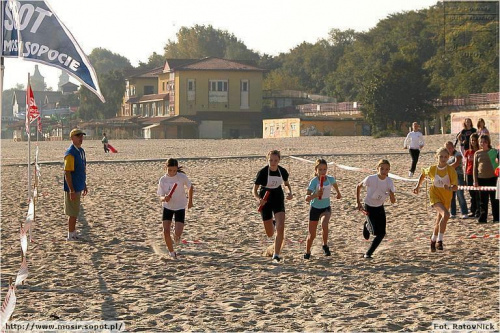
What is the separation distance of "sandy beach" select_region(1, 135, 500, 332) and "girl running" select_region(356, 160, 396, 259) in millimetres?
382

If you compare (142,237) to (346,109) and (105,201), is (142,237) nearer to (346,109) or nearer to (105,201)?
(105,201)

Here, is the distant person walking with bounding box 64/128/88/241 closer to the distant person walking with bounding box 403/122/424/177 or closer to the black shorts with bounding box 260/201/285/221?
the black shorts with bounding box 260/201/285/221

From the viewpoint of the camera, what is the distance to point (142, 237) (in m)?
13.7

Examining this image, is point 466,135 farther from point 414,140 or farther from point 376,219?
point 414,140

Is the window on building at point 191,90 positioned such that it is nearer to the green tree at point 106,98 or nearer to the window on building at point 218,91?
the window on building at point 218,91

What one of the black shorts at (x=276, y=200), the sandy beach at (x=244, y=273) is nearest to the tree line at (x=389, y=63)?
the sandy beach at (x=244, y=273)

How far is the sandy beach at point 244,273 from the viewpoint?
8172mm

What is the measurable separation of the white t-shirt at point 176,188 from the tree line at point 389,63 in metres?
61.2

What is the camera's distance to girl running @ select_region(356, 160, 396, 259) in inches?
441

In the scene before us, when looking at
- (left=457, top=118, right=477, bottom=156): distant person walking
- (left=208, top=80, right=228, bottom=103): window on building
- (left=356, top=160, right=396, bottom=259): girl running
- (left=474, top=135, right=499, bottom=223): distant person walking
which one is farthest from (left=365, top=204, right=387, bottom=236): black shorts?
(left=208, top=80, right=228, bottom=103): window on building

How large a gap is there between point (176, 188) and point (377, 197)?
2453mm

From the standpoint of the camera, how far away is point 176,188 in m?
11.3

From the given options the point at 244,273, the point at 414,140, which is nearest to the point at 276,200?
the point at 244,273

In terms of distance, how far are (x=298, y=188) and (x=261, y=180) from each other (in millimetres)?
10788
